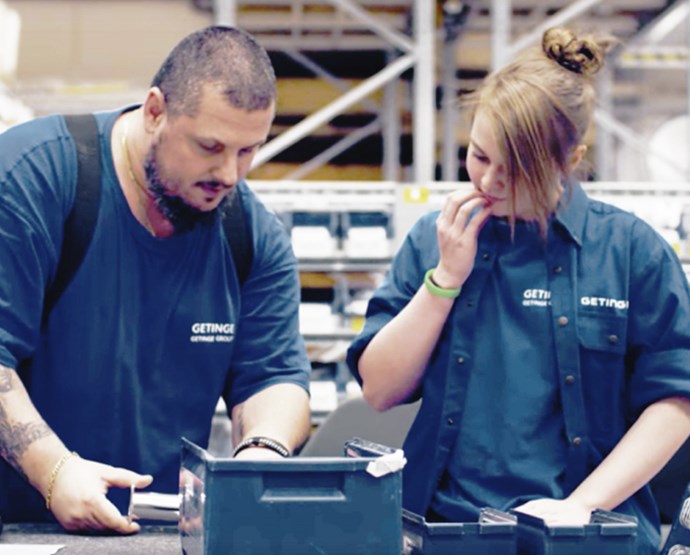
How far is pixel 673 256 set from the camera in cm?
174

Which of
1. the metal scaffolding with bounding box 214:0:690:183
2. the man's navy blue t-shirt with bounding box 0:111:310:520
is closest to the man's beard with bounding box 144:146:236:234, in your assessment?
the man's navy blue t-shirt with bounding box 0:111:310:520

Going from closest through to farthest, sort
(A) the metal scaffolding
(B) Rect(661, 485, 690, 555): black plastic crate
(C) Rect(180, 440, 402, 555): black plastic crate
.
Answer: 1. (C) Rect(180, 440, 402, 555): black plastic crate
2. (B) Rect(661, 485, 690, 555): black plastic crate
3. (A) the metal scaffolding

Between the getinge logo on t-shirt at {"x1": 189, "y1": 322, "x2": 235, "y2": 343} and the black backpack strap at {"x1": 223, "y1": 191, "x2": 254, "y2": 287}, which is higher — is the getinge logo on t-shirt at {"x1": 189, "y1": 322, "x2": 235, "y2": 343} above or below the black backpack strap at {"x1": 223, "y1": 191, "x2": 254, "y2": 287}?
below

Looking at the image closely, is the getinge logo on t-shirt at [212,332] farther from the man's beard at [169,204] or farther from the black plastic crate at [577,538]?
the black plastic crate at [577,538]

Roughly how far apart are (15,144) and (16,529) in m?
0.61

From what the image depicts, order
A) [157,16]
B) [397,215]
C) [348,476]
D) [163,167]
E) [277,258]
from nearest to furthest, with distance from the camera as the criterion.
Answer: [348,476] → [163,167] → [277,258] → [397,215] → [157,16]

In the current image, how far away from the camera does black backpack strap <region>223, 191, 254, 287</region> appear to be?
1.95 meters

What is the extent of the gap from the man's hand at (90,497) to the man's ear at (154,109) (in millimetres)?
563

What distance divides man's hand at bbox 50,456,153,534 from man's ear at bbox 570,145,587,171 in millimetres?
768

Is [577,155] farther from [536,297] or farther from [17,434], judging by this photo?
[17,434]

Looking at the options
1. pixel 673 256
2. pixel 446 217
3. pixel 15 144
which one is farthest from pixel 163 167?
pixel 673 256

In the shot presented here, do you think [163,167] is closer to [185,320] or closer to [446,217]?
[185,320]

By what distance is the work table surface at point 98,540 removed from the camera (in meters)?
1.47

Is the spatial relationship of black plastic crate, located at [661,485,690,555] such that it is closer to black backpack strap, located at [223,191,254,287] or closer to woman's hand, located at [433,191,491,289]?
woman's hand, located at [433,191,491,289]
